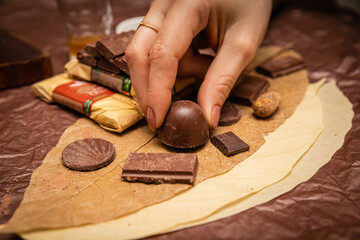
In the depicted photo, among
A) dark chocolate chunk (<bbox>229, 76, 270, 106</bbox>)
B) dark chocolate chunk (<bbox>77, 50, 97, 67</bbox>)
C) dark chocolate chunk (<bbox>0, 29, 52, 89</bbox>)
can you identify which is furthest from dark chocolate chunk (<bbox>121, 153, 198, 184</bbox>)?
dark chocolate chunk (<bbox>0, 29, 52, 89</bbox>)

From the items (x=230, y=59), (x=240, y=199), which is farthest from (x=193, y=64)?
(x=240, y=199)

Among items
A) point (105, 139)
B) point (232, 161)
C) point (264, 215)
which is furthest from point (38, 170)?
point (264, 215)

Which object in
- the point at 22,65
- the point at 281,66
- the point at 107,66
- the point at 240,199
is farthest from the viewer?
the point at 281,66

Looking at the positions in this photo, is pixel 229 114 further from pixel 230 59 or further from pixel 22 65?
Result: pixel 22 65

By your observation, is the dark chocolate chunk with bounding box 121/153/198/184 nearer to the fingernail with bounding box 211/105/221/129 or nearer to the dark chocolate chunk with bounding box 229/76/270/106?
the fingernail with bounding box 211/105/221/129

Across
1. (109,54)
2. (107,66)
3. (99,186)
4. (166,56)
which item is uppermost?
(166,56)

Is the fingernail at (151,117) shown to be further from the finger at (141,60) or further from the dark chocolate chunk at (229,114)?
the dark chocolate chunk at (229,114)
